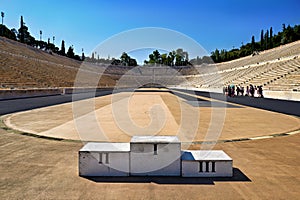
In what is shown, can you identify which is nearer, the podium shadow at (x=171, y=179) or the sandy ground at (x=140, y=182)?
the sandy ground at (x=140, y=182)

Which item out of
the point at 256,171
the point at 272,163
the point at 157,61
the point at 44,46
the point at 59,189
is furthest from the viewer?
the point at 157,61

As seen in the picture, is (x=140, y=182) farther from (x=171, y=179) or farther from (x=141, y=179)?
(x=171, y=179)

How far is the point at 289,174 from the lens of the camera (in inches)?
187

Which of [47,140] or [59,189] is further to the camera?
[47,140]

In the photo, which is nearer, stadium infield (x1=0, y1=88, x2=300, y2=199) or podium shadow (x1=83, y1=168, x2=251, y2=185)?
stadium infield (x1=0, y1=88, x2=300, y2=199)

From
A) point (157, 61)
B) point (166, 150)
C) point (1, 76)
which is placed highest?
point (157, 61)

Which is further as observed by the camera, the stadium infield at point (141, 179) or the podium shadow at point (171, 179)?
the podium shadow at point (171, 179)

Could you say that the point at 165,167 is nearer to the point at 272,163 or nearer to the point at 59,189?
the point at 59,189

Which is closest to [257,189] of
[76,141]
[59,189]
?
[59,189]

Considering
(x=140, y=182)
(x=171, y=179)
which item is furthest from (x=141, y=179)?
(x=171, y=179)

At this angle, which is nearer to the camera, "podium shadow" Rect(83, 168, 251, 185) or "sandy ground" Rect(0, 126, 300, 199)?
"sandy ground" Rect(0, 126, 300, 199)

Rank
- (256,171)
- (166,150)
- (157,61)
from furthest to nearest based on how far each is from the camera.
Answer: (157,61) < (256,171) < (166,150)

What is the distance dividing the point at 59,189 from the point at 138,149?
58.1 inches

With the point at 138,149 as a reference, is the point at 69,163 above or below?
below
